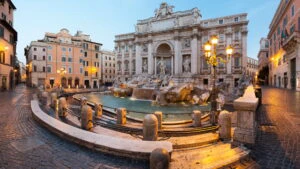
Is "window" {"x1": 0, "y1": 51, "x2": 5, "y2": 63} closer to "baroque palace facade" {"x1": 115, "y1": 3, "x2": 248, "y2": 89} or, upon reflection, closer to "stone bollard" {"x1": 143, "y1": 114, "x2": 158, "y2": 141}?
"baroque palace facade" {"x1": 115, "y1": 3, "x2": 248, "y2": 89}

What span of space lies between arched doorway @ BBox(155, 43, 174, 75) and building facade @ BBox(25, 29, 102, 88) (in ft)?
68.0

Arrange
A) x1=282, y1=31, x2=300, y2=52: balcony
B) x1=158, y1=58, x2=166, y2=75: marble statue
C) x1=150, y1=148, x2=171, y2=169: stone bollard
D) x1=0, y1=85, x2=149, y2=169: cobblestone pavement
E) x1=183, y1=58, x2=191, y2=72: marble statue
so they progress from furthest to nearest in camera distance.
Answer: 1. x1=158, y1=58, x2=166, y2=75: marble statue
2. x1=183, y1=58, x2=191, y2=72: marble statue
3. x1=282, y1=31, x2=300, y2=52: balcony
4. x1=0, y1=85, x2=149, y2=169: cobblestone pavement
5. x1=150, y1=148, x2=171, y2=169: stone bollard

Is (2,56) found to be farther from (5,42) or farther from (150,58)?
(150,58)

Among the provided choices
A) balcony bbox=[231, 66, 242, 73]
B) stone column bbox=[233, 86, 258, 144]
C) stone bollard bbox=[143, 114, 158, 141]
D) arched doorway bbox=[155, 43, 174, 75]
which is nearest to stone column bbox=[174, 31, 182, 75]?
arched doorway bbox=[155, 43, 174, 75]

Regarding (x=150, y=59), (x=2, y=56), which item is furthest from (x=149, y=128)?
(x=150, y=59)

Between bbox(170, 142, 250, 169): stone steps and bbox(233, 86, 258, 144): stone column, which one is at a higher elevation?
bbox(233, 86, 258, 144): stone column

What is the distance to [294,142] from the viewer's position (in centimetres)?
439

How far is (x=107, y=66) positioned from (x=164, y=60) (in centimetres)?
2924

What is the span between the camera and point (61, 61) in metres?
41.0

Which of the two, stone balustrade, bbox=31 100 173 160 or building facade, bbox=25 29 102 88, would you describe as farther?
building facade, bbox=25 29 102 88

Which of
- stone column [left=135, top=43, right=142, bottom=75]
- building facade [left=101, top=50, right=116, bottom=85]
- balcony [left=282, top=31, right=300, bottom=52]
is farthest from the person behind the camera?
building facade [left=101, top=50, right=116, bottom=85]

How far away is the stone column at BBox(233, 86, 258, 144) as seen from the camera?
4.06 meters

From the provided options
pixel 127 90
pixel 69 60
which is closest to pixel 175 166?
pixel 127 90

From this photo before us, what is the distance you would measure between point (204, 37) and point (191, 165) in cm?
3543
